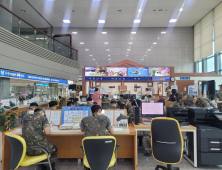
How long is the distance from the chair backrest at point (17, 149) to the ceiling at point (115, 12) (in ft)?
30.8

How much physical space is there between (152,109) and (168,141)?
56.5 inches

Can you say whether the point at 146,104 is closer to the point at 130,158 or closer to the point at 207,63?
the point at 130,158

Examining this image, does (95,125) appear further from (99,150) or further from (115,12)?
(115,12)

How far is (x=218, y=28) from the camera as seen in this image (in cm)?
975

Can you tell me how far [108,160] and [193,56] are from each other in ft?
43.0

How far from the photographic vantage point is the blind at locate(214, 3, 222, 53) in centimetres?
955

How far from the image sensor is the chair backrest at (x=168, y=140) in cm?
244

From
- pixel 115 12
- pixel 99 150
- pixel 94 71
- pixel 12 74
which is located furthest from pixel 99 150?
pixel 115 12

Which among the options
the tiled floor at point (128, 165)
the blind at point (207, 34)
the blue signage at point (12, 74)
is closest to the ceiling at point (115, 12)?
the blind at point (207, 34)

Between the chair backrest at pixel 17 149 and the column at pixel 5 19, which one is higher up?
the column at pixel 5 19

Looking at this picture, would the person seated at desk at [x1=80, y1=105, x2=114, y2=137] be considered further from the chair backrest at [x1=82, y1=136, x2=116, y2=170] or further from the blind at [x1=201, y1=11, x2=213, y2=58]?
the blind at [x1=201, y1=11, x2=213, y2=58]

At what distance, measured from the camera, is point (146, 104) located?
12.8 feet

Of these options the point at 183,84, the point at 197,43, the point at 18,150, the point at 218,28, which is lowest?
the point at 18,150

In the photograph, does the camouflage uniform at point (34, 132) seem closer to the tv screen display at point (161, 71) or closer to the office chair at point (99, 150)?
the office chair at point (99, 150)
